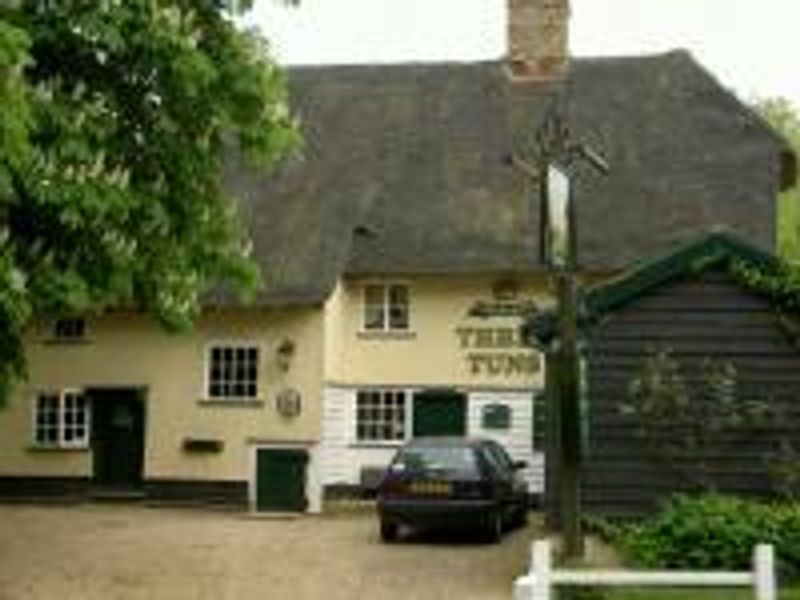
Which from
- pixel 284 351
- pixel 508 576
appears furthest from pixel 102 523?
pixel 508 576

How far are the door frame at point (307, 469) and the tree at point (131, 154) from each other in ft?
59.3

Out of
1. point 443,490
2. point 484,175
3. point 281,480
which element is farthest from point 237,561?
point 484,175

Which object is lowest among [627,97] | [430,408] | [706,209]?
[430,408]

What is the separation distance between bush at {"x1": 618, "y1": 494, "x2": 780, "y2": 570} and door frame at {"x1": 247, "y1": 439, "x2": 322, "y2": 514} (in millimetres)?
17420

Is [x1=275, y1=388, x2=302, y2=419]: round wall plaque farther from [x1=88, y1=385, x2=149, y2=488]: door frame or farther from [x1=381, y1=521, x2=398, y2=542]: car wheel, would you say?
[x1=381, y1=521, x2=398, y2=542]: car wheel

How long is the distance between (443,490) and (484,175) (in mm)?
14695

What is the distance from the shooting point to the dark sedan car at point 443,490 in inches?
1120

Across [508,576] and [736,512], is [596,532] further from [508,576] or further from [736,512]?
[736,512]

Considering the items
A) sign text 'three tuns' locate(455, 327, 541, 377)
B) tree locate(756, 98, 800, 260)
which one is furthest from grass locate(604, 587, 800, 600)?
tree locate(756, 98, 800, 260)

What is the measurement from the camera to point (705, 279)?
80.4 ft

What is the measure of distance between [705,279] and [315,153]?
2011 centimetres

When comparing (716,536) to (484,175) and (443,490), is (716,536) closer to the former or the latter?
(443,490)

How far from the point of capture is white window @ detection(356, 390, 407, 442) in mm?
39656

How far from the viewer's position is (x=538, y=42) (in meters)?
44.6
